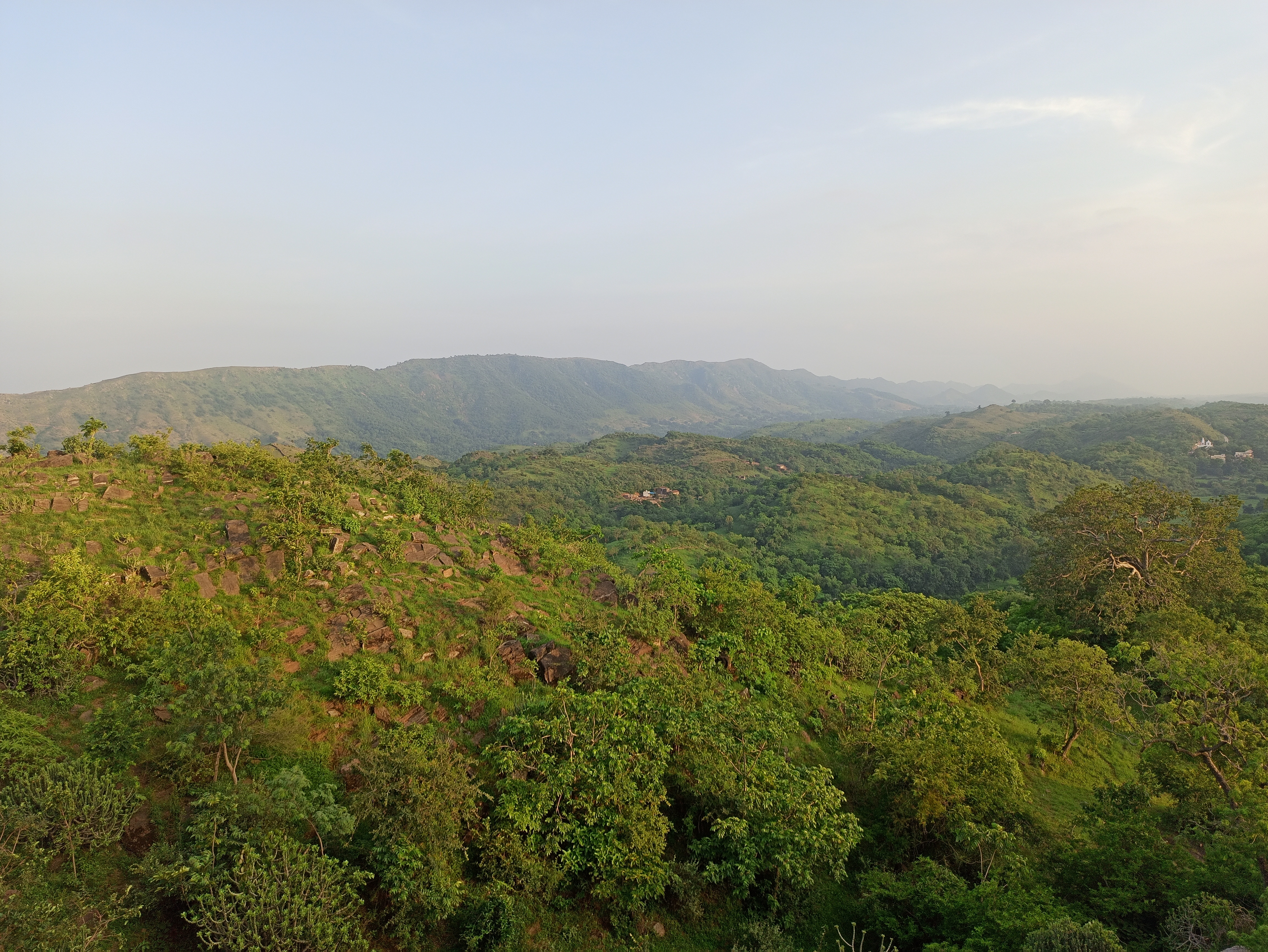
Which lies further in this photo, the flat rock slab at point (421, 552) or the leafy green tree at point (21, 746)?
the flat rock slab at point (421, 552)

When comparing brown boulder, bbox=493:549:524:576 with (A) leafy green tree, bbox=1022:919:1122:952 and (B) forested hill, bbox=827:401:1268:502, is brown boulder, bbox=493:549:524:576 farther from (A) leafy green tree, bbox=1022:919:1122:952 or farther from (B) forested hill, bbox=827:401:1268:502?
(B) forested hill, bbox=827:401:1268:502

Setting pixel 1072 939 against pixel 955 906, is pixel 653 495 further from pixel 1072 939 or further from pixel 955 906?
pixel 1072 939

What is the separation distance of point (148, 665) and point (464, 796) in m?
7.28

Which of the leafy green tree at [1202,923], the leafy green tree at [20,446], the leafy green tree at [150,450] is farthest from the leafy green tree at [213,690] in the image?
the leafy green tree at [1202,923]

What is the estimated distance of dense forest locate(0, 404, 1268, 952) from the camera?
9000 millimetres

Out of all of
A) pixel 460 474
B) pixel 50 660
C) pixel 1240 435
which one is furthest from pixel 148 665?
pixel 1240 435

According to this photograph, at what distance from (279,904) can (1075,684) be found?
73.8ft

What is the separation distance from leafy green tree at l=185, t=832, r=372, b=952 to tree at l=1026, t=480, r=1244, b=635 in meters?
30.5

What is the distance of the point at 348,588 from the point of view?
54.3ft

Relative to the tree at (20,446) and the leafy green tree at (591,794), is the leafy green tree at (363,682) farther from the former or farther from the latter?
the tree at (20,446)

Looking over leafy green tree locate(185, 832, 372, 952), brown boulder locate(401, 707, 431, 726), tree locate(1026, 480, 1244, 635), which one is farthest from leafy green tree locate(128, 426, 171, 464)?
tree locate(1026, 480, 1244, 635)

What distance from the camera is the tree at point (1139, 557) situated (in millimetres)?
25047

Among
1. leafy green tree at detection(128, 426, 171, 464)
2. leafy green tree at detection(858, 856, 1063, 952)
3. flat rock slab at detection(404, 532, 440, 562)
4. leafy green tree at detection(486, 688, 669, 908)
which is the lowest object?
leafy green tree at detection(858, 856, 1063, 952)

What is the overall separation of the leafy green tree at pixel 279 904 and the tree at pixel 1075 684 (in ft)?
68.0
